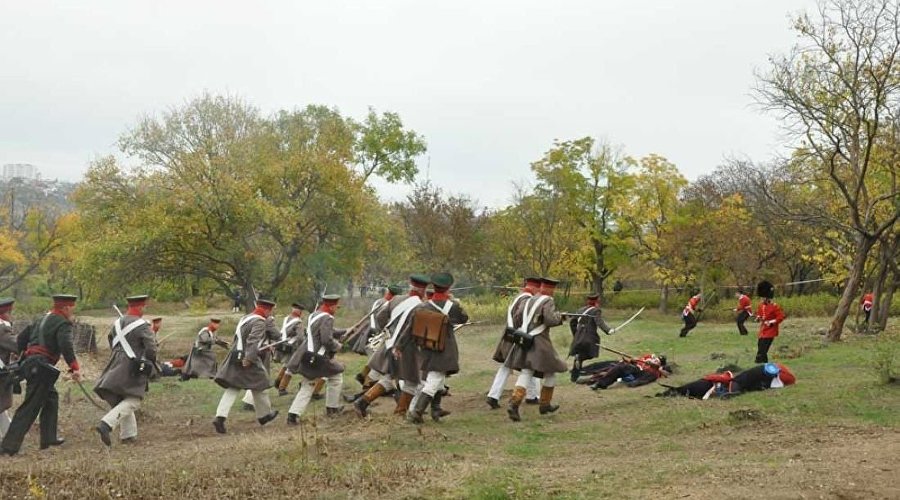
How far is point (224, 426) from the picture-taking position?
36.9 ft

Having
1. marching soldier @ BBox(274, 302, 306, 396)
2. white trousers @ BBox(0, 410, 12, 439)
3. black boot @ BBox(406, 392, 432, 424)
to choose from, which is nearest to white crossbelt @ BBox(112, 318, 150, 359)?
white trousers @ BBox(0, 410, 12, 439)

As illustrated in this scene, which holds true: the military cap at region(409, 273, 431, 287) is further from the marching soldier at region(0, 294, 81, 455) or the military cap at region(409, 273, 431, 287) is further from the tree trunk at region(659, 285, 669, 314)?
the tree trunk at region(659, 285, 669, 314)

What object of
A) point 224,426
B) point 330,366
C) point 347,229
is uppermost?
point 347,229

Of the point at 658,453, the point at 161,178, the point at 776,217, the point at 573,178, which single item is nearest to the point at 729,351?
the point at 776,217

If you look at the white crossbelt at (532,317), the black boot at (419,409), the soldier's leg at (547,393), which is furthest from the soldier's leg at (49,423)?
the soldier's leg at (547,393)

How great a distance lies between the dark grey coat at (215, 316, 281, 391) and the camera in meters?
11.3

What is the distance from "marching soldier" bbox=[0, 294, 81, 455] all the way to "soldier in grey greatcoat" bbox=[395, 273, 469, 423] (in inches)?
163

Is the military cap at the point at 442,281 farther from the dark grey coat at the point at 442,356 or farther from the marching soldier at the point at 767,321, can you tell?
the marching soldier at the point at 767,321

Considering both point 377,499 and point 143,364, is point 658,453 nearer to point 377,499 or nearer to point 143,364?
point 377,499

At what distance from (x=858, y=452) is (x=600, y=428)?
3138 millimetres

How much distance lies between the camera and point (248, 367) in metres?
11.4

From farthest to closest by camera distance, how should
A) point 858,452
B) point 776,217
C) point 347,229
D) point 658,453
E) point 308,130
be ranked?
point 308,130
point 347,229
point 776,217
point 658,453
point 858,452

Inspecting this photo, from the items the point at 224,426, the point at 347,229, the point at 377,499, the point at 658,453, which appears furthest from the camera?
the point at 347,229

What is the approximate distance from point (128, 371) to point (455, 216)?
1226 inches
